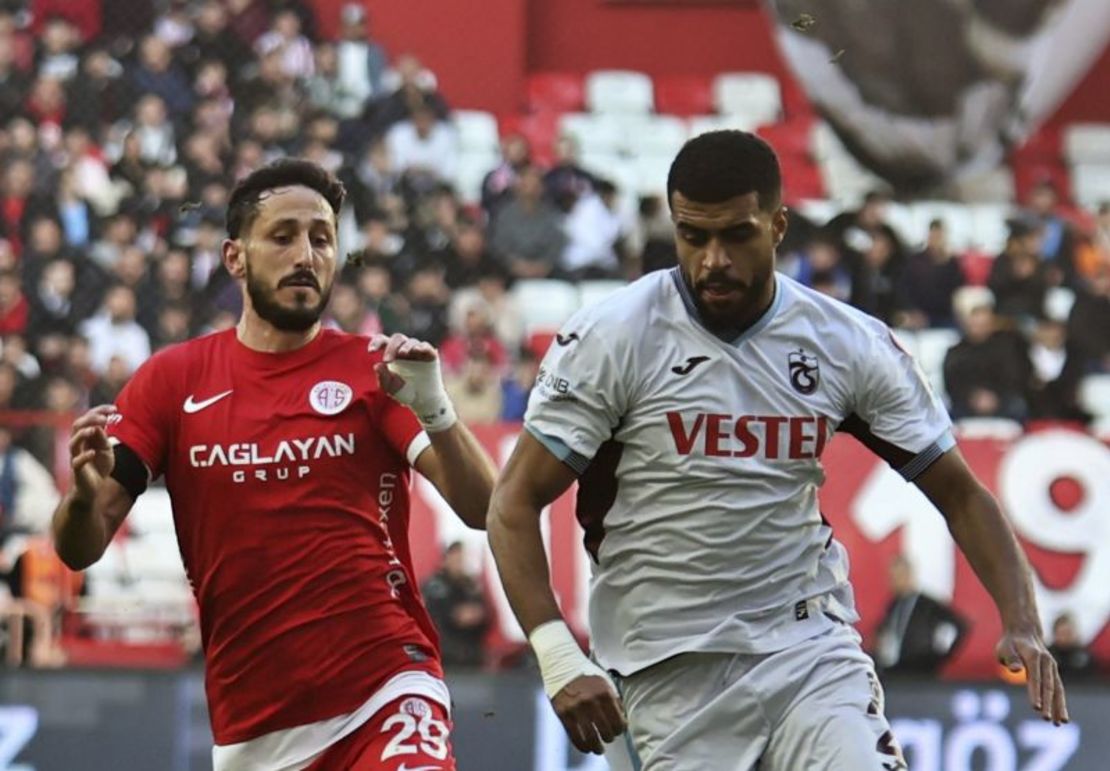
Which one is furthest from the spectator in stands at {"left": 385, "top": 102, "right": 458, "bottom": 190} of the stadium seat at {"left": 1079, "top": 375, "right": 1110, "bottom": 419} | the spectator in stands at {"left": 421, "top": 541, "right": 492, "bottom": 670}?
the stadium seat at {"left": 1079, "top": 375, "right": 1110, "bottom": 419}

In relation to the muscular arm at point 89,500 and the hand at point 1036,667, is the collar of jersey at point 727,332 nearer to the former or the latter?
the hand at point 1036,667

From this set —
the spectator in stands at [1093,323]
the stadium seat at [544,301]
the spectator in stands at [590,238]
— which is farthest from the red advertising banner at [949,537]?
the spectator in stands at [590,238]

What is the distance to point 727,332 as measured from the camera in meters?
5.36

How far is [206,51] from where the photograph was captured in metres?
15.7

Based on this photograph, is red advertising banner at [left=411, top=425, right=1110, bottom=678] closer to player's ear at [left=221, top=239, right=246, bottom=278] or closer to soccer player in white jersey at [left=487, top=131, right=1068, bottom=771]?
player's ear at [left=221, top=239, right=246, bottom=278]

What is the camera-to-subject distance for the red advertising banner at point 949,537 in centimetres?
1180

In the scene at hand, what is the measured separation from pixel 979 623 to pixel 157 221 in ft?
18.5

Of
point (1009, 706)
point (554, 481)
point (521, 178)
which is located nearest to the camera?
point (554, 481)

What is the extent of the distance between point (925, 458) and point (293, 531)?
1.58 metres

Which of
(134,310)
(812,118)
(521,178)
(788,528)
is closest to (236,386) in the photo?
(788,528)

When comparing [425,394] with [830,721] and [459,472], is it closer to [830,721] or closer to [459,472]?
[459,472]

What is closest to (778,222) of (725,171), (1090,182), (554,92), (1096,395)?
(725,171)

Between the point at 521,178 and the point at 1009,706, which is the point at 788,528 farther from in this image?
the point at 521,178

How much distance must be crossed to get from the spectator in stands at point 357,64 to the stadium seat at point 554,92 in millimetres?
1476
